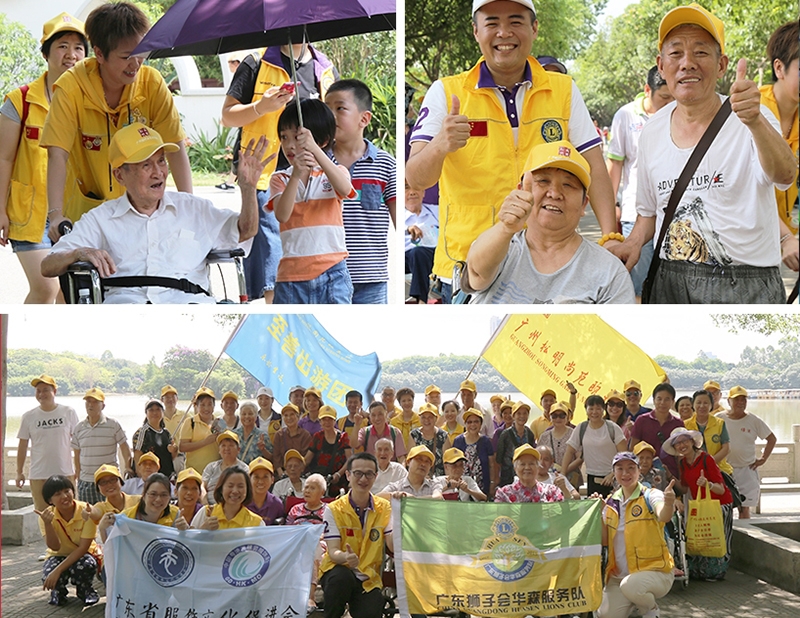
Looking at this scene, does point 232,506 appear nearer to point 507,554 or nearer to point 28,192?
point 507,554

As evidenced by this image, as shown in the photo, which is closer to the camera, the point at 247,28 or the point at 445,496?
the point at 247,28

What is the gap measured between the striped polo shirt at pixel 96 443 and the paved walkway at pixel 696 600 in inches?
31.7

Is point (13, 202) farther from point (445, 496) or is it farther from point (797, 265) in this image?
point (797, 265)

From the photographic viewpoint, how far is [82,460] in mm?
6781

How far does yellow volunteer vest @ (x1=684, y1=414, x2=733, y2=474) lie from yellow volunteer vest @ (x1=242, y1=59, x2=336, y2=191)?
3.61m

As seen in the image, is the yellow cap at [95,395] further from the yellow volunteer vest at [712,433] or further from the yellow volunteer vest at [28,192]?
the yellow volunteer vest at [712,433]

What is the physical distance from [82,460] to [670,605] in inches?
162

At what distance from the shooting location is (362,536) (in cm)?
513

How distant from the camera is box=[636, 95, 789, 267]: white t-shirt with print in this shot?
4137 mm

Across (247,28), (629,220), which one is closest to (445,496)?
(629,220)

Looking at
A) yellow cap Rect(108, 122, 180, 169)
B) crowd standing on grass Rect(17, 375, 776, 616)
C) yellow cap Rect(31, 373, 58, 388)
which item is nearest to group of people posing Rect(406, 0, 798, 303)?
yellow cap Rect(108, 122, 180, 169)

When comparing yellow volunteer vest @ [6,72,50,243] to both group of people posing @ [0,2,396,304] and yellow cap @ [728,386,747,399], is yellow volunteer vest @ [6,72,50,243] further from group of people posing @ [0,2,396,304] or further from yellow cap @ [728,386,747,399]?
yellow cap @ [728,386,747,399]

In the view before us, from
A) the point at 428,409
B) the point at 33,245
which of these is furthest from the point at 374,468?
the point at 33,245

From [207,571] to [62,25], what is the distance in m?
2.85
